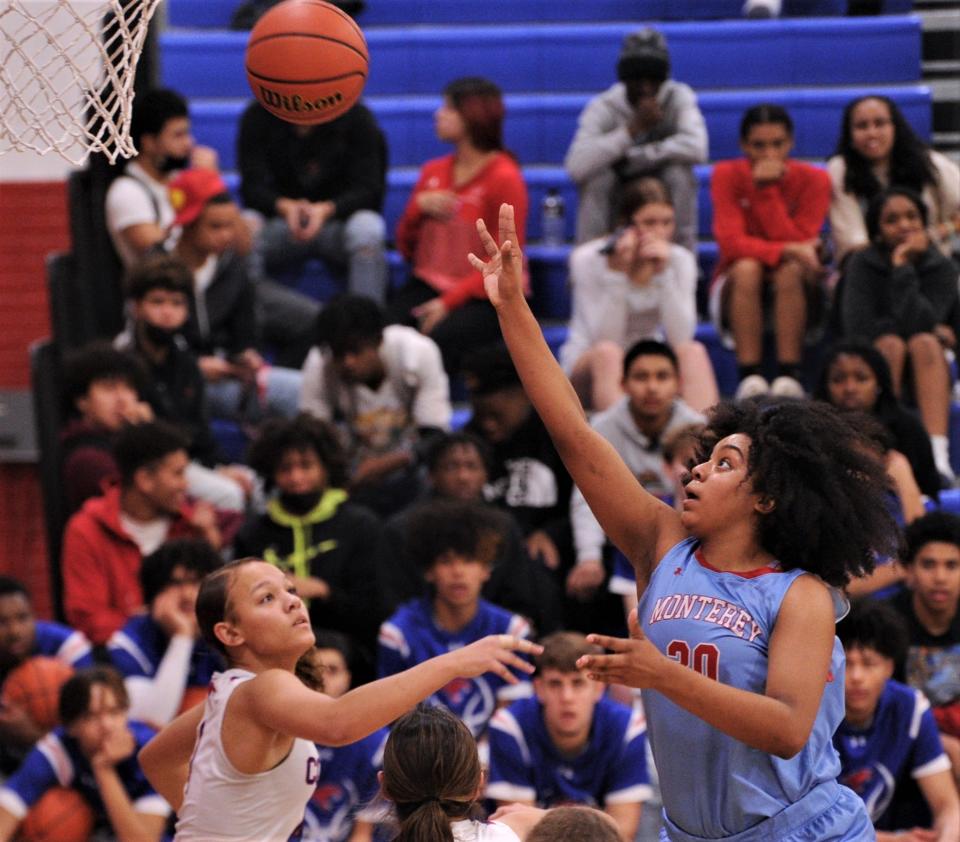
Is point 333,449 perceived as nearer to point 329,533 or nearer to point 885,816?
point 329,533

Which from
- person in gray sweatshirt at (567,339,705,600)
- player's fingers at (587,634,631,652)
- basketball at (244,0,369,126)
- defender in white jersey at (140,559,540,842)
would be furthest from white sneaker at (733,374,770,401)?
player's fingers at (587,634,631,652)

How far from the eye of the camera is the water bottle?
8.23m

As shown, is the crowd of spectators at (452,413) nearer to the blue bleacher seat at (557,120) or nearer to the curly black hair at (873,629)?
the curly black hair at (873,629)

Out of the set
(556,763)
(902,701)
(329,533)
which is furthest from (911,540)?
(329,533)

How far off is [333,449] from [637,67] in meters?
2.50

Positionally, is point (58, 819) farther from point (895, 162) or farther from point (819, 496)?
point (895, 162)

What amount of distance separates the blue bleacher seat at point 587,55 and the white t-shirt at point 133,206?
225 centimetres

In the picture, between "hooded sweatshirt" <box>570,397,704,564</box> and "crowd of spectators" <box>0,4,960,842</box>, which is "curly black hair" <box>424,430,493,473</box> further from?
"hooded sweatshirt" <box>570,397,704,564</box>

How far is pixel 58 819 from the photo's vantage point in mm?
5422

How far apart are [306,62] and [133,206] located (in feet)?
10.7

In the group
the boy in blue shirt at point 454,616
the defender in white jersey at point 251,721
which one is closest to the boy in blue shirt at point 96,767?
the boy in blue shirt at point 454,616

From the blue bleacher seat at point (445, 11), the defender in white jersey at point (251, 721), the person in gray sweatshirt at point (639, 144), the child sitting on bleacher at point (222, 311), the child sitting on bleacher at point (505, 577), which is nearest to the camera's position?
the defender in white jersey at point (251, 721)

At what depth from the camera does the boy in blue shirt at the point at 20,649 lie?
19.2 feet

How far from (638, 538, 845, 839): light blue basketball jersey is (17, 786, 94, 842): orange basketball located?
279 centimetres
